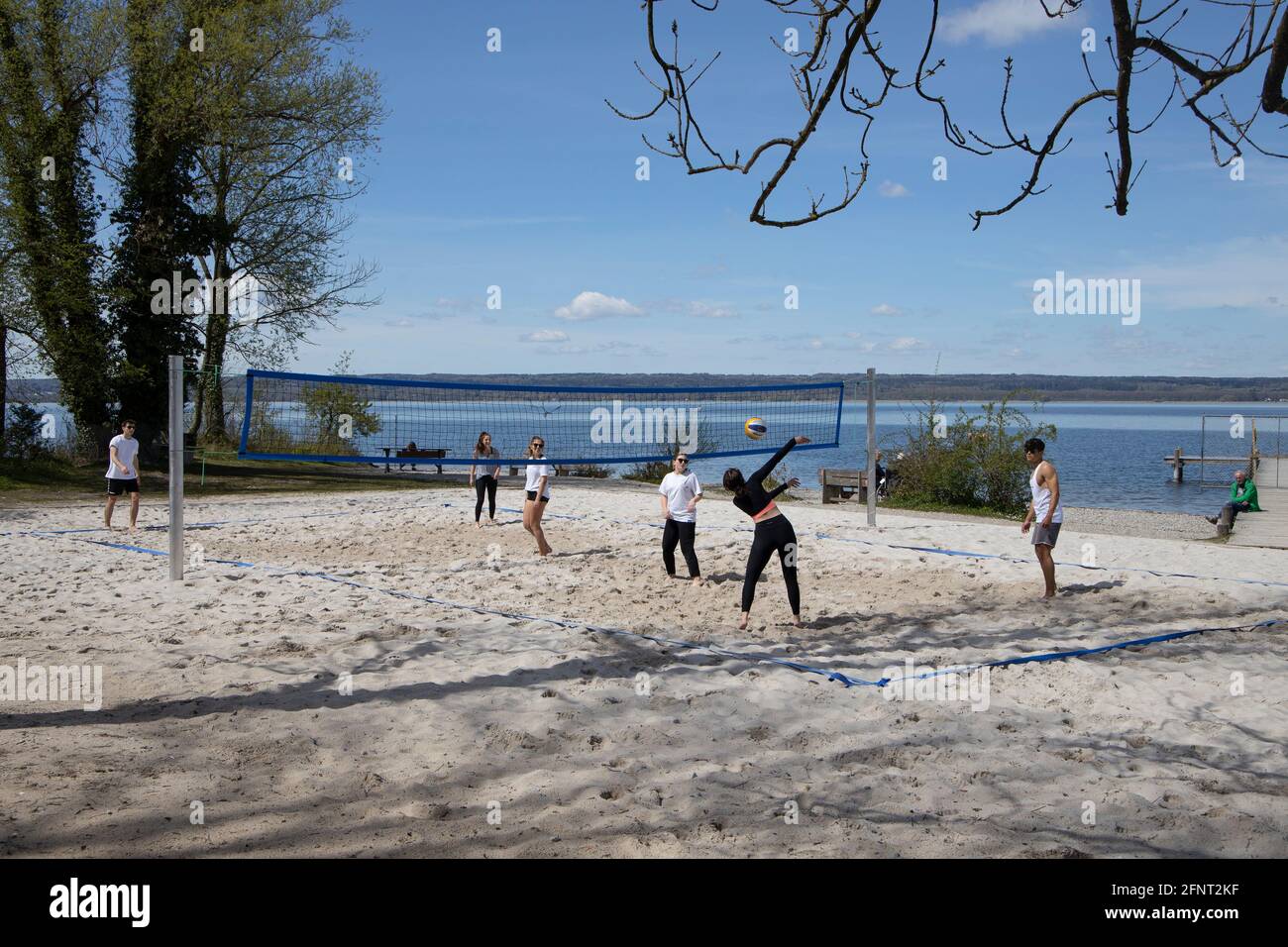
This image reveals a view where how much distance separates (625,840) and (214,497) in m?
15.3

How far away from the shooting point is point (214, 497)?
57.4 feet

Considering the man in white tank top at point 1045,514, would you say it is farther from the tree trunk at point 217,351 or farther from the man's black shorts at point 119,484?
the tree trunk at point 217,351

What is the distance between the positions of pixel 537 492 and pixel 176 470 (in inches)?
135

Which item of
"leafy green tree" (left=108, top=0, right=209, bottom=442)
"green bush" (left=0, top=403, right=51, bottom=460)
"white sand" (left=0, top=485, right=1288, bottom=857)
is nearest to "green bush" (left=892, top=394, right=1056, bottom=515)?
"white sand" (left=0, top=485, right=1288, bottom=857)

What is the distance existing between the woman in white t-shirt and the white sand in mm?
1028

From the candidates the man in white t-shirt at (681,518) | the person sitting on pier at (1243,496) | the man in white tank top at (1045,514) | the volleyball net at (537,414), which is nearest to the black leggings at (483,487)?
the volleyball net at (537,414)

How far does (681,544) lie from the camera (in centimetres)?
946

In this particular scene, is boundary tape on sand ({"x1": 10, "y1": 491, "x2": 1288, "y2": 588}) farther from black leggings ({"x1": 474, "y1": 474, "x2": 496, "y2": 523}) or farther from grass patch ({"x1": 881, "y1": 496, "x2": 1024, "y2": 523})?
grass patch ({"x1": 881, "y1": 496, "x2": 1024, "y2": 523})

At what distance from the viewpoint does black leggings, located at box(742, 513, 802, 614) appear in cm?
763

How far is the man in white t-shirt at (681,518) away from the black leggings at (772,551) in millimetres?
1656

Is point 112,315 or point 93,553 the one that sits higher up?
point 112,315

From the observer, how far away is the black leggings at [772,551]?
7633 millimetres
